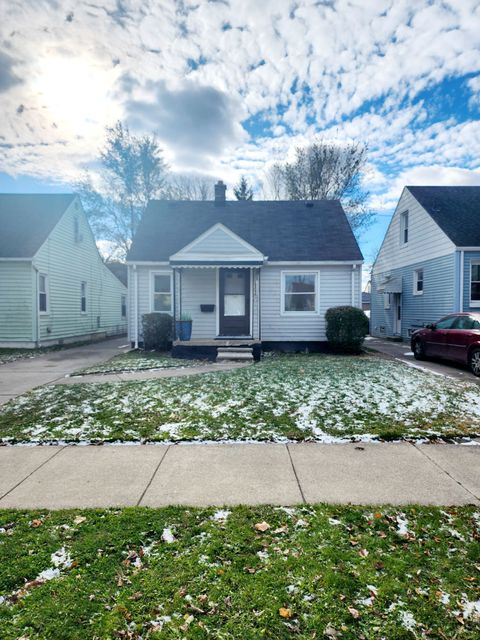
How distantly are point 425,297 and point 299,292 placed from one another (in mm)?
7564

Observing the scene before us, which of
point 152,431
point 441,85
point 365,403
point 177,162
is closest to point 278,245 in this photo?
point 441,85

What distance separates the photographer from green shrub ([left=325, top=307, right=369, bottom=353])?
11844mm

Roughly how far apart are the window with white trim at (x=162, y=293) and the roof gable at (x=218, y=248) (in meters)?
1.43

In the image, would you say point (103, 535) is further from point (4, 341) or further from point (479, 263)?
point (479, 263)

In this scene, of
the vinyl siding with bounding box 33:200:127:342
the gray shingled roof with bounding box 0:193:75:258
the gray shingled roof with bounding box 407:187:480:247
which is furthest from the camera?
the vinyl siding with bounding box 33:200:127:342

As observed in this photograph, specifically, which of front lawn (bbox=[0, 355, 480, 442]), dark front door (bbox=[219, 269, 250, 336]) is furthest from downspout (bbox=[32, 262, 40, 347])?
front lawn (bbox=[0, 355, 480, 442])

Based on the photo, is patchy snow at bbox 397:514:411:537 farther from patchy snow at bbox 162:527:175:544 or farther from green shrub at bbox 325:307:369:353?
green shrub at bbox 325:307:369:353

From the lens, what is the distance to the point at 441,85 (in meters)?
12.0

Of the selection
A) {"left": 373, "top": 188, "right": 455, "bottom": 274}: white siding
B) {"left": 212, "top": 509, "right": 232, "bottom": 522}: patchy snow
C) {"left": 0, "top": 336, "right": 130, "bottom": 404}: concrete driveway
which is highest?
{"left": 373, "top": 188, "right": 455, "bottom": 274}: white siding

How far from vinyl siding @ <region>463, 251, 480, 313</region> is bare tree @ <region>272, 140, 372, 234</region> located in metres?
13.1

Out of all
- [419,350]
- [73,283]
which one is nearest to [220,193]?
[73,283]

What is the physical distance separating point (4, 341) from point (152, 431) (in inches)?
501

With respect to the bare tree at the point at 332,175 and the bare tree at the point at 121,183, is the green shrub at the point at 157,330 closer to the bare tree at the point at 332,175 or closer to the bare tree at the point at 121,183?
the bare tree at the point at 121,183

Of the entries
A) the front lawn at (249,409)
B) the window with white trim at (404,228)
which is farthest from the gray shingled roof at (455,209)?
the front lawn at (249,409)
